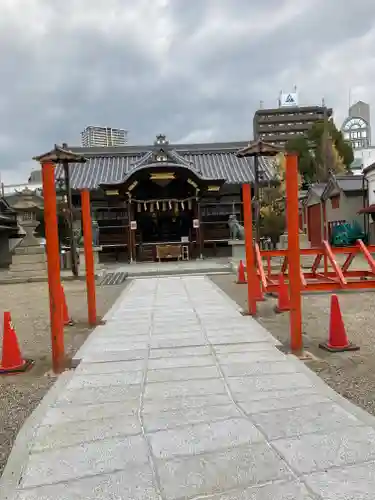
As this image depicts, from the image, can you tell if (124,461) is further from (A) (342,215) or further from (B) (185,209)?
(A) (342,215)

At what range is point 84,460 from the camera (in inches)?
106

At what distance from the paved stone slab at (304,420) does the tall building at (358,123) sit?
75.8 metres

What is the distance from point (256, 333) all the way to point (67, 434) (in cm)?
345

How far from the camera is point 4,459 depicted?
2.83 m

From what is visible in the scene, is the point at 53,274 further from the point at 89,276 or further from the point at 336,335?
the point at 336,335

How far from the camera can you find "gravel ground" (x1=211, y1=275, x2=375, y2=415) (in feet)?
13.0

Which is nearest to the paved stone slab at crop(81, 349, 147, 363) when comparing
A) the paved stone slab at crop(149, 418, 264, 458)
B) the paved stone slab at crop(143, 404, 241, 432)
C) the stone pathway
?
the stone pathway

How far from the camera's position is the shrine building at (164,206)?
2194cm

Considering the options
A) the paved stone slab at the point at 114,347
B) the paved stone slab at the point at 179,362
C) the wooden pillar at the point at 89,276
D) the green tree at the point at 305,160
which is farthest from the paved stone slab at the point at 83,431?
the green tree at the point at 305,160

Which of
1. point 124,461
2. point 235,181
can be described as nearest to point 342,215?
point 235,181

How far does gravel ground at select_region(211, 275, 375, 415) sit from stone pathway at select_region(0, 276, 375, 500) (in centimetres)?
26

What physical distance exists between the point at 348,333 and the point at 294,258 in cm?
174

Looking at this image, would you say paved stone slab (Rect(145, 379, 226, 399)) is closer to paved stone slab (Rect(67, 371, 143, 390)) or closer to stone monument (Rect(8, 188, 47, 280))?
paved stone slab (Rect(67, 371, 143, 390))

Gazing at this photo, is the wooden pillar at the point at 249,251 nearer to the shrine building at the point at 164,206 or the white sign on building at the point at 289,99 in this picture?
the shrine building at the point at 164,206
